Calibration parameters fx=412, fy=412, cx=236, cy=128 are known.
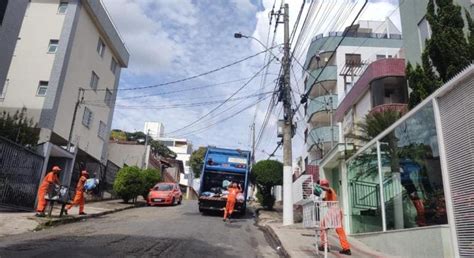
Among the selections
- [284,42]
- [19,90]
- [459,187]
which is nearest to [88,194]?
[19,90]

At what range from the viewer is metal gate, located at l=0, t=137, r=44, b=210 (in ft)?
44.4

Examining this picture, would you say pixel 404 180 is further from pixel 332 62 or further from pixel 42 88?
pixel 332 62

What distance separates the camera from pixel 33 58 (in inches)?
957

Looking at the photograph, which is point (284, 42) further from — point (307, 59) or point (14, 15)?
point (307, 59)

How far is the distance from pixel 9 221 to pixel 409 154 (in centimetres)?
1057

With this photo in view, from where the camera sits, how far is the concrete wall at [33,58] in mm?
23422

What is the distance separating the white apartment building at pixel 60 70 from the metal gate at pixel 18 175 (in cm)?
545

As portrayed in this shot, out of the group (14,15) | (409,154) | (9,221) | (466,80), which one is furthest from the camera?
(14,15)

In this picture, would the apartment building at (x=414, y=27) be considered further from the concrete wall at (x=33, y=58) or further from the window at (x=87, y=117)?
the window at (x=87, y=117)

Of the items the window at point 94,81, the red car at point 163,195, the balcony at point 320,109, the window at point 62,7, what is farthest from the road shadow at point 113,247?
the balcony at point 320,109

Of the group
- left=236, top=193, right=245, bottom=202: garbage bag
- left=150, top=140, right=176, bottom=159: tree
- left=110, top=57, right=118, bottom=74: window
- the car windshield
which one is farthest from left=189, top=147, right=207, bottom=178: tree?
left=236, top=193, right=245, bottom=202: garbage bag

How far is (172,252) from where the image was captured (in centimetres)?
816

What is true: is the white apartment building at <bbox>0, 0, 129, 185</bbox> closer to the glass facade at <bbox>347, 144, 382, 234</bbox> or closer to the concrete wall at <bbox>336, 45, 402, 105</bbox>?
the glass facade at <bbox>347, 144, 382, 234</bbox>

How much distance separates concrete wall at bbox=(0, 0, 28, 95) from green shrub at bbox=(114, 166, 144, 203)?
9609mm
